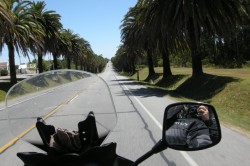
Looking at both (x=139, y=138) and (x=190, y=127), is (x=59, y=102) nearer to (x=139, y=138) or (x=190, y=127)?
(x=190, y=127)

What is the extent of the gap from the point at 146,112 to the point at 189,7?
12.2m

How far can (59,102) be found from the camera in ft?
13.1

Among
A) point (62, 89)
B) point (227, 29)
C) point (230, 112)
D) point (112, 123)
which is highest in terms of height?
point (227, 29)

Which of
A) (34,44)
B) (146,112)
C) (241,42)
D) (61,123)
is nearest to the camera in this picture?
(61,123)

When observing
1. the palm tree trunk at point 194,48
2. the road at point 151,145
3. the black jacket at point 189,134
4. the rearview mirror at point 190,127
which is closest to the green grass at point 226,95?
the palm tree trunk at point 194,48

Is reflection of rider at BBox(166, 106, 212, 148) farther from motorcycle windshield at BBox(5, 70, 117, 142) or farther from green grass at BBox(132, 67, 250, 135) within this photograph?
green grass at BBox(132, 67, 250, 135)

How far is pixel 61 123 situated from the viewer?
3.68m

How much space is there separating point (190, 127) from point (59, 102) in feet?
4.92

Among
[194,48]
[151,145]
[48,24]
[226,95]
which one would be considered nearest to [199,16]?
[194,48]

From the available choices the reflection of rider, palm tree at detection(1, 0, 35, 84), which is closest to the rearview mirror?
the reflection of rider

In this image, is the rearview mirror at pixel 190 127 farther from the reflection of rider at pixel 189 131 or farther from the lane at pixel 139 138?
the lane at pixel 139 138

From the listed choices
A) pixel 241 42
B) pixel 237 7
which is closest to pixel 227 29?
pixel 237 7

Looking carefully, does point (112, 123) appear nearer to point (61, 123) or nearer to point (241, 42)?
point (61, 123)

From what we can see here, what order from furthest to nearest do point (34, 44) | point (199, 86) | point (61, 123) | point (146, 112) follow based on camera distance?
1. point (34, 44)
2. point (199, 86)
3. point (146, 112)
4. point (61, 123)
